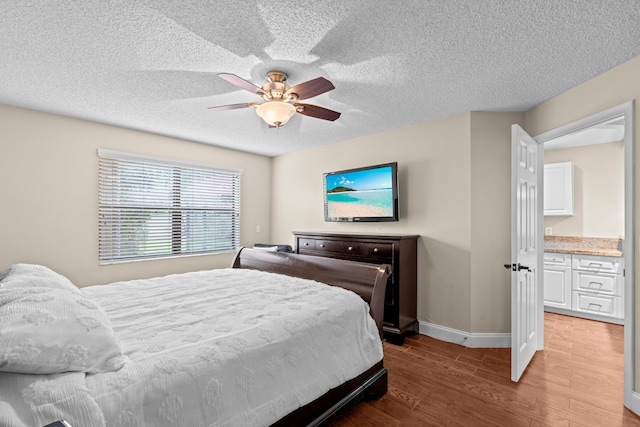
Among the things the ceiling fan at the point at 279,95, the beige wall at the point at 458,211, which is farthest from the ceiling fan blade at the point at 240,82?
the beige wall at the point at 458,211

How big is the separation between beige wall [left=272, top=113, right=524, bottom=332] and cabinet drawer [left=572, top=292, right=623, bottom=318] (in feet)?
5.58

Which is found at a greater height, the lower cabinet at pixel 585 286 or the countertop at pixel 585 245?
the countertop at pixel 585 245

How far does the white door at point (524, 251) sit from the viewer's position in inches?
92.7

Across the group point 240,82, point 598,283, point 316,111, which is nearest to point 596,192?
point 598,283

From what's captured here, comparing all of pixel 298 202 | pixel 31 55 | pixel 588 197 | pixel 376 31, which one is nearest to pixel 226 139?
pixel 298 202

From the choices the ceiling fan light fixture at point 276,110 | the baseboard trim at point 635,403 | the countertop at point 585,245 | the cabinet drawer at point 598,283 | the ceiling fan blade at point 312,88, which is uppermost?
the ceiling fan blade at point 312,88

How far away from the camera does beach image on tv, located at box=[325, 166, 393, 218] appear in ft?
12.0

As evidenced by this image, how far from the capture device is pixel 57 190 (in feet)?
10.4

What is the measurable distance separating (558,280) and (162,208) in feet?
17.8

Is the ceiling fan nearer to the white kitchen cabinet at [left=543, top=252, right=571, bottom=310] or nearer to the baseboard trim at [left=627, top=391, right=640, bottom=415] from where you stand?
the baseboard trim at [left=627, top=391, right=640, bottom=415]

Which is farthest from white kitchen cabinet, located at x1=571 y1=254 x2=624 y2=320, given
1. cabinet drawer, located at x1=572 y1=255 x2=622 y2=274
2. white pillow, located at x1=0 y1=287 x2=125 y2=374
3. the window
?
white pillow, located at x1=0 y1=287 x2=125 y2=374

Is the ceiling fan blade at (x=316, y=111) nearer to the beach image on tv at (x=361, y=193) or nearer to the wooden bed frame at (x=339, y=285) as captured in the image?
the wooden bed frame at (x=339, y=285)

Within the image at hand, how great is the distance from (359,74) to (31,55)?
226cm

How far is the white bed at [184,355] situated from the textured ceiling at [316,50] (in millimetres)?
1484
